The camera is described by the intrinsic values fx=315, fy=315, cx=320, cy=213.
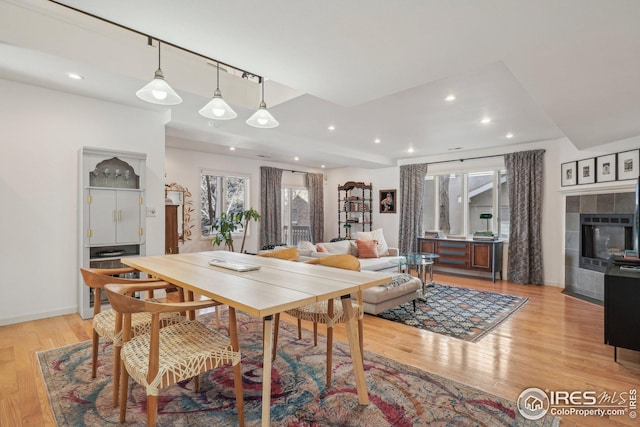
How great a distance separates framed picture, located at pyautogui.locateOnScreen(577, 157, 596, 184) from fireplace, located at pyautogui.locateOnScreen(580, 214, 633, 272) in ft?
1.73

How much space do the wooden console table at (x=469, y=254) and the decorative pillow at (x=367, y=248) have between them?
4.98 ft

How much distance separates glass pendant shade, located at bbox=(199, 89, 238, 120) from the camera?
241 cm

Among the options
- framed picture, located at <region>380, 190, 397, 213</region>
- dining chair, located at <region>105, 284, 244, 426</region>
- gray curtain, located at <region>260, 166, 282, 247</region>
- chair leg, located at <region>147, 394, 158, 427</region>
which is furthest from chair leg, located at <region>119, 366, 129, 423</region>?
framed picture, located at <region>380, 190, 397, 213</region>

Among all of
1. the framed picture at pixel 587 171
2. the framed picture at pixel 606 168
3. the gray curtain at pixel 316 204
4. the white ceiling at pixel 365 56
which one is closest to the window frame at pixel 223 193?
the gray curtain at pixel 316 204

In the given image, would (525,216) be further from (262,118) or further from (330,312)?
(262,118)

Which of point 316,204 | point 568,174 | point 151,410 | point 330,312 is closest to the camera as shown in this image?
point 151,410

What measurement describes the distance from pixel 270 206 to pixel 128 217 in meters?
3.93

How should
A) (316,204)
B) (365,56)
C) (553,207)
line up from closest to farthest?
1. (365,56)
2. (553,207)
3. (316,204)

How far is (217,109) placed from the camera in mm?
2447

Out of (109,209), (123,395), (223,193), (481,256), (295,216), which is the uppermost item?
(223,193)

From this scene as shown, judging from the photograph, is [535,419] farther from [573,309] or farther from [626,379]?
[573,309]

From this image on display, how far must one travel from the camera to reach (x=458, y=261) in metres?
6.20

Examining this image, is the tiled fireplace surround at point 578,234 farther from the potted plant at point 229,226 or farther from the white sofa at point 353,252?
the potted plant at point 229,226

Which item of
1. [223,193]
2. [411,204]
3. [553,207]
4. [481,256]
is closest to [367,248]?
[411,204]
